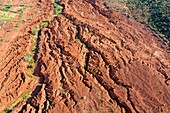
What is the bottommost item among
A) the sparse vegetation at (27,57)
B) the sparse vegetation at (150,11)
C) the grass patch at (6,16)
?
the grass patch at (6,16)

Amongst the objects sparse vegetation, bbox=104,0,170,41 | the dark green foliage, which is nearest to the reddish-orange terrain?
sparse vegetation, bbox=104,0,170,41

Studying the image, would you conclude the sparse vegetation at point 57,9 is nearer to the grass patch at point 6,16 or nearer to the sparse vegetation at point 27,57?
the grass patch at point 6,16

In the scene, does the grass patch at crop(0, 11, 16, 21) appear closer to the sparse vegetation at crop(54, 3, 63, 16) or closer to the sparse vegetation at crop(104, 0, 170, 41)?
the sparse vegetation at crop(54, 3, 63, 16)

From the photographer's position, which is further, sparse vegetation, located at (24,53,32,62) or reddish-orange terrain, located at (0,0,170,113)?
sparse vegetation, located at (24,53,32,62)

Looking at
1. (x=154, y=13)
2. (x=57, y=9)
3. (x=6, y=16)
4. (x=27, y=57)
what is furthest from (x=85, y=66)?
(x=6, y=16)

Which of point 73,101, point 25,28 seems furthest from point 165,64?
Answer: point 25,28

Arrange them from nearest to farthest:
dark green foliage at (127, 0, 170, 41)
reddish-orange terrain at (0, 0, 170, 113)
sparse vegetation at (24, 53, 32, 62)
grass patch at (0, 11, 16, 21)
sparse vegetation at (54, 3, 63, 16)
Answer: reddish-orange terrain at (0, 0, 170, 113) → sparse vegetation at (24, 53, 32, 62) → dark green foliage at (127, 0, 170, 41) → grass patch at (0, 11, 16, 21) → sparse vegetation at (54, 3, 63, 16)

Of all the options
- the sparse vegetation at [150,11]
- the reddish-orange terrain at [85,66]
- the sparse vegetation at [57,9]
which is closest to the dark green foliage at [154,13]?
the sparse vegetation at [150,11]

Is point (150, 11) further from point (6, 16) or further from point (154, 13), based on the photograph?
point (6, 16)
